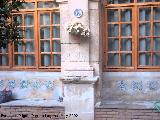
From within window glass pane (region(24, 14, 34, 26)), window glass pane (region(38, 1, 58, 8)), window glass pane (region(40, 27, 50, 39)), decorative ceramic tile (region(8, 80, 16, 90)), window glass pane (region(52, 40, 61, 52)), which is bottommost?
decorative ceramic tile (region(8, 80, 16, 90))

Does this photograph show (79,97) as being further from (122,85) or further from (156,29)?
(156,29)

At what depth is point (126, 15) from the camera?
9172 millimetres

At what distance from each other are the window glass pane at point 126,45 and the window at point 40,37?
1521 millimetres

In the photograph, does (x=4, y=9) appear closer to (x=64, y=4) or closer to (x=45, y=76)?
(x=64, y=4)

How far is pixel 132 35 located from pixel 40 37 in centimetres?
223

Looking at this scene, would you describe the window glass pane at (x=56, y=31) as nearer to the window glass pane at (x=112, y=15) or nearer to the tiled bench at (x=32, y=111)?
the window glass pane at (x=112, y=15)

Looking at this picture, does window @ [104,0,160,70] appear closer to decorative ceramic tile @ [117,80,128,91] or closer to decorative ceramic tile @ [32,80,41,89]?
decorative ceramic tile @ [117,80,128,91]

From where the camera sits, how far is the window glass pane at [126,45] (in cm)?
915

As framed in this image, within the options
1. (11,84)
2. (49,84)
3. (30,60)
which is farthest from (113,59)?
(11,84)

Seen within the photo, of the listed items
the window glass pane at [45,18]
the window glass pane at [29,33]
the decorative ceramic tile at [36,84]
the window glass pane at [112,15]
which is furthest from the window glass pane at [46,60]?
the window glass pane at [112,15]

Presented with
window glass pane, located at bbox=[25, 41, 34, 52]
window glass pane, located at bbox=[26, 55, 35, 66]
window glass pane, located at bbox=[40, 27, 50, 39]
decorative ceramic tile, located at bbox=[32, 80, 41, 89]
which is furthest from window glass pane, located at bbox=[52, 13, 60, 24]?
decorative ceramic tile, located at bbox=[32, 80, 41, 89]

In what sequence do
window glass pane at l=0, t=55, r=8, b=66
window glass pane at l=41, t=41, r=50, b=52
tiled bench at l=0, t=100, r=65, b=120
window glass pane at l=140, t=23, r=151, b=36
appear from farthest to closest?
window glass pane at l=0, t=55, r=8, b=66 < window glass pane at l=41, t=41, r=50, b=52 < window glass pane at l=140, t=23, r=151, b=36 < tiled bench at l=0, t=100, r=65, b=120

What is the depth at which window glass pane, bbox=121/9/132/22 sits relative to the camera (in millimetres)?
9156

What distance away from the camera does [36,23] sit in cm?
954
